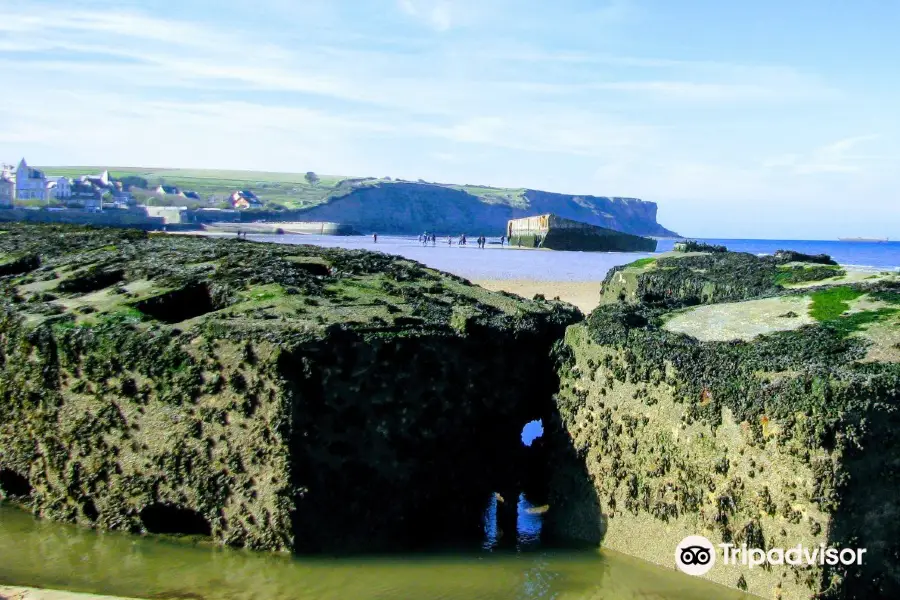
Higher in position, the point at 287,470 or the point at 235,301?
the point at 235,301

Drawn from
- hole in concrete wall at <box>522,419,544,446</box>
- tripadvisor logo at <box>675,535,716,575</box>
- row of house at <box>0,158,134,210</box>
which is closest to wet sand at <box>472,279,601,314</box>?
hole in concrete wall at <box>522,419,544,446</box>

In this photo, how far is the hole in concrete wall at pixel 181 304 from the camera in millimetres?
8555

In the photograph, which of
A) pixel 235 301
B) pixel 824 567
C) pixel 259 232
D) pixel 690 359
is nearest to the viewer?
pixel 824 567

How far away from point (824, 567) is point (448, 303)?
3.87 meters

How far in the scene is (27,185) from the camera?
133 m

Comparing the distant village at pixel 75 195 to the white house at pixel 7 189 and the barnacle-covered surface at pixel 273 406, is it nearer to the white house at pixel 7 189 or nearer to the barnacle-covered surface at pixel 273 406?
the white house at pixel 7 189

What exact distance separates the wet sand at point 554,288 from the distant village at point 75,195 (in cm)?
9245

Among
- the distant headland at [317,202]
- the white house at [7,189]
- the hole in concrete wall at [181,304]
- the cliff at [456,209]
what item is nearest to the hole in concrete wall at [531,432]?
the hole in concrete wall at [181,304]

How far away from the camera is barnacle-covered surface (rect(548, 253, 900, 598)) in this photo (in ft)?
19.4

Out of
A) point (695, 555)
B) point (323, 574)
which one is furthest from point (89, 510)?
point (695, 555)

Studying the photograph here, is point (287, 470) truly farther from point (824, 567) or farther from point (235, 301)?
point (824, 567)

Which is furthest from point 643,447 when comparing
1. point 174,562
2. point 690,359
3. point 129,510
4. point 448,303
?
point 129,510

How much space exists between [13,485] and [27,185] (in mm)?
137574

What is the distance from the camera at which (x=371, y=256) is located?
10453 millimetres
